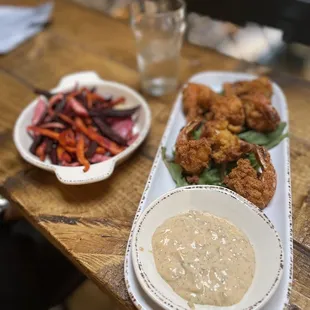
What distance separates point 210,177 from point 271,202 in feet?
0.63

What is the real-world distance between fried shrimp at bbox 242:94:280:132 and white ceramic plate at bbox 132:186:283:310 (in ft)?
1.17

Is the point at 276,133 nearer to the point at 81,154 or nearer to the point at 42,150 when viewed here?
the point at 81,154

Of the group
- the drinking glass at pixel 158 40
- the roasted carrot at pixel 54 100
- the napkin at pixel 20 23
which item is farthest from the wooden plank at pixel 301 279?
the napkin at pixel 20 23

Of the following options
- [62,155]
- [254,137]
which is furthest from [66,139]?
[254,137]

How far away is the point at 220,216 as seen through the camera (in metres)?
1.10

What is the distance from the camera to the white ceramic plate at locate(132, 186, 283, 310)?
918 millimetres

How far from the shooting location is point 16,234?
1.59 m

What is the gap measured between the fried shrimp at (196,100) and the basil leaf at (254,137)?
172 millimetres

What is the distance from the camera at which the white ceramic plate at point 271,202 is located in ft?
3.14

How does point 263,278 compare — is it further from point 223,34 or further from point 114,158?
point 223,34

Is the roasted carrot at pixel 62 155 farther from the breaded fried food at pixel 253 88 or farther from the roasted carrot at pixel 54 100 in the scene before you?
the breaded fried food at pixel 253 88

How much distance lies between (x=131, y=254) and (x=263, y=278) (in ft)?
1.05

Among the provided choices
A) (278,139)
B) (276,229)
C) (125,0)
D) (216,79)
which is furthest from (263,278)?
(125,0)

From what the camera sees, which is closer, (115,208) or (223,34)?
(115,208)
